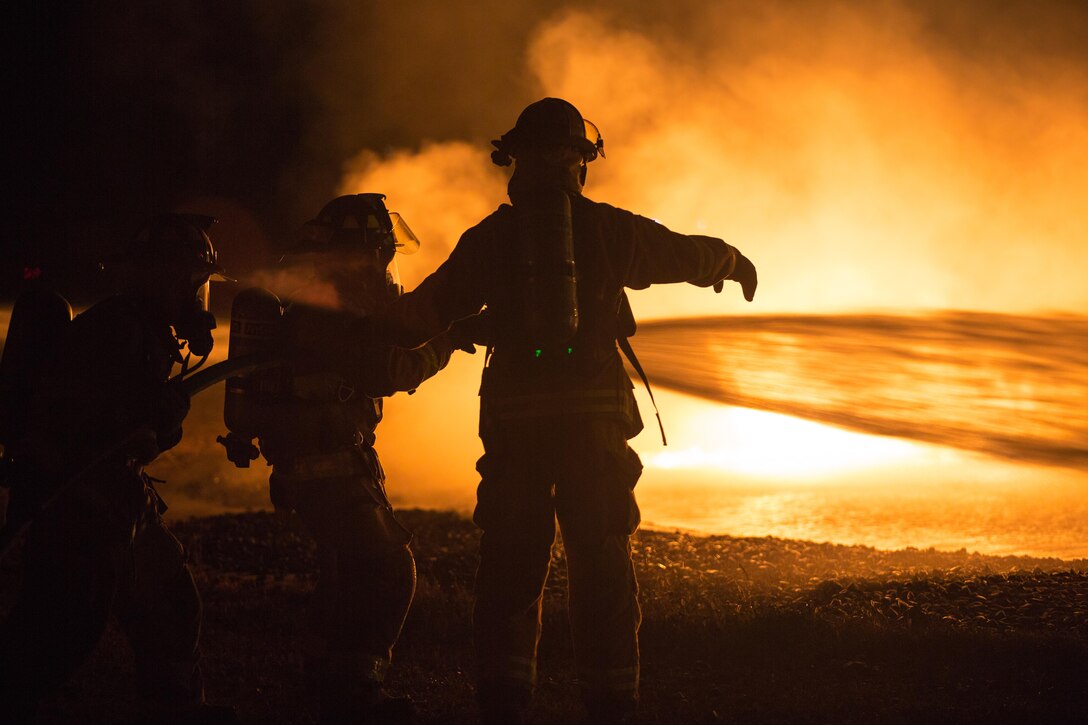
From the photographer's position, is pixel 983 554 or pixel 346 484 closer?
pixel 346 484

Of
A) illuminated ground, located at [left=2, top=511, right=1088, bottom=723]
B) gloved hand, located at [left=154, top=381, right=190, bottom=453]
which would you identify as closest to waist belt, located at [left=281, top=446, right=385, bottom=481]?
gloved hand, located at [left=154, top=381, right=190, bottom=453]

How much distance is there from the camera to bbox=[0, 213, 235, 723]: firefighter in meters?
3.86

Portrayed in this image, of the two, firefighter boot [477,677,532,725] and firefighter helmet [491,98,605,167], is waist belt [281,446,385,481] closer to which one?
firefighter boot [477,677,532,725]

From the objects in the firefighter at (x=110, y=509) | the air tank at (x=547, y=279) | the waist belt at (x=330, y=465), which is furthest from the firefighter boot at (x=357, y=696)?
the air tank at (x=547, y=279)

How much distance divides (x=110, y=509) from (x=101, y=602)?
40 centimetres

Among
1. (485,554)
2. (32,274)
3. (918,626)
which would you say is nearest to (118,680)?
(32,274)

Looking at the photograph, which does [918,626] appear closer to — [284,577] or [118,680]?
[118,680]

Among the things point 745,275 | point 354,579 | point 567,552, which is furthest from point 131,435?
point 745,275

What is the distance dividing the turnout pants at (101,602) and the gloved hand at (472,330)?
161 centimetres

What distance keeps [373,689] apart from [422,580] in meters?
4.00

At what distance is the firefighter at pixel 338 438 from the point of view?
4.53 metres

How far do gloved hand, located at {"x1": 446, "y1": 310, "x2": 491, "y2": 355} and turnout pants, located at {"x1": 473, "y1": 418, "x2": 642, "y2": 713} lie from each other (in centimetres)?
47

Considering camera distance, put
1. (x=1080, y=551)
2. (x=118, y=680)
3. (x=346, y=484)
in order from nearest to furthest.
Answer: (x=346, y=484) → (x=118, y=680) → (x=1080, y=551)

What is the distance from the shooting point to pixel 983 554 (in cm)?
997
